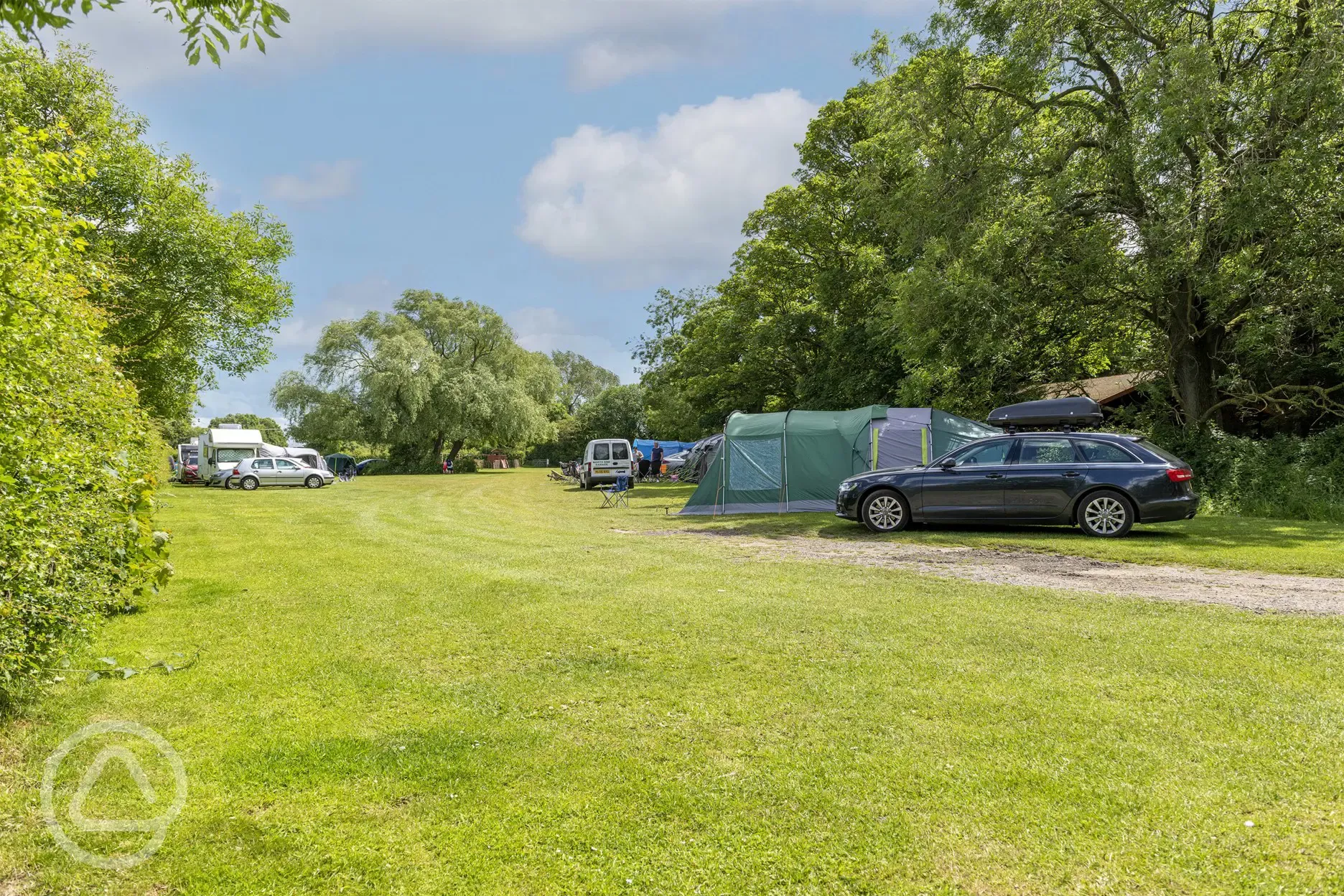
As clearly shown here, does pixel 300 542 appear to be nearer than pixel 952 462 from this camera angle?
Yes

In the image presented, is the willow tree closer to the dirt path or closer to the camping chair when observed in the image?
the dirt path

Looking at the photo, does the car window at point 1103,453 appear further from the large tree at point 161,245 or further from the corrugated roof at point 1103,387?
the large tree at point 161,245

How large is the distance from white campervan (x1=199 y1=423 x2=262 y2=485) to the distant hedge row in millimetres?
30944

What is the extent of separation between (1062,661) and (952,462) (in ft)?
26.3

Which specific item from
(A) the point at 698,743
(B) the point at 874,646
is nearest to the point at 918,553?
(B) the point at 874,646

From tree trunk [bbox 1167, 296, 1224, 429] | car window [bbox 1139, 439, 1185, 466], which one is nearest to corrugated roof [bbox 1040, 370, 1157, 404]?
tree trunk [bbox 1167, 296, 1224, 429]

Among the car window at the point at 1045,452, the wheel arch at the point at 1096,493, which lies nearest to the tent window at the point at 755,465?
the car window at the point at 1045,452

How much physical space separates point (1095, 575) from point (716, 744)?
20.1 ft

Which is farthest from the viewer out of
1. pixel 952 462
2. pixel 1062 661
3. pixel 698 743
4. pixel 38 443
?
pixel 952 462

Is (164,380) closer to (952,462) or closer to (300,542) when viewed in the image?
(300,542)

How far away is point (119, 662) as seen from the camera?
4.87 m

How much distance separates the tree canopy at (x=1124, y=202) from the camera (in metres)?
13.4

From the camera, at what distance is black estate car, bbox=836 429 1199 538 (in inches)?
434
